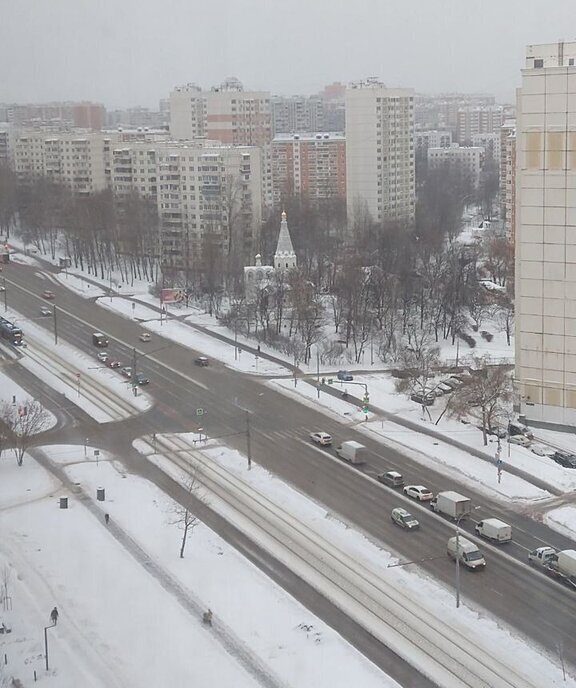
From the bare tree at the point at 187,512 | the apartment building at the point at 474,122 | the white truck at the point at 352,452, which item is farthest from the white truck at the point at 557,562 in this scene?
the apartment building at the point at 474,122

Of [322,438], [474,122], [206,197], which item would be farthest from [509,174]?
[474,122]

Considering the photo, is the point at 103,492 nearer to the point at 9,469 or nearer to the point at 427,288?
the point at 9,469

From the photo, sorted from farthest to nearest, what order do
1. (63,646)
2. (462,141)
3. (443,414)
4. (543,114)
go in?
(462,141) → (443,414) → (543,114) → (63,646)

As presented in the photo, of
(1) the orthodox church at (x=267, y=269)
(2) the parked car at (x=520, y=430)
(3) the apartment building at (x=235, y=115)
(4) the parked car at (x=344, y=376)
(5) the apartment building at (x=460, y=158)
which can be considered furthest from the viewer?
(5) the apartment building at (x=460, y=158)

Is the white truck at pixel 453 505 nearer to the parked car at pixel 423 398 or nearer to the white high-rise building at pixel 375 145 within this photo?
the parked car at pixel 423 398

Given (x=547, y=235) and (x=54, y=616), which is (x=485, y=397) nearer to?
(x=547, y=235)

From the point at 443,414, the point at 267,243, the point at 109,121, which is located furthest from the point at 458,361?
the point at 109,121
